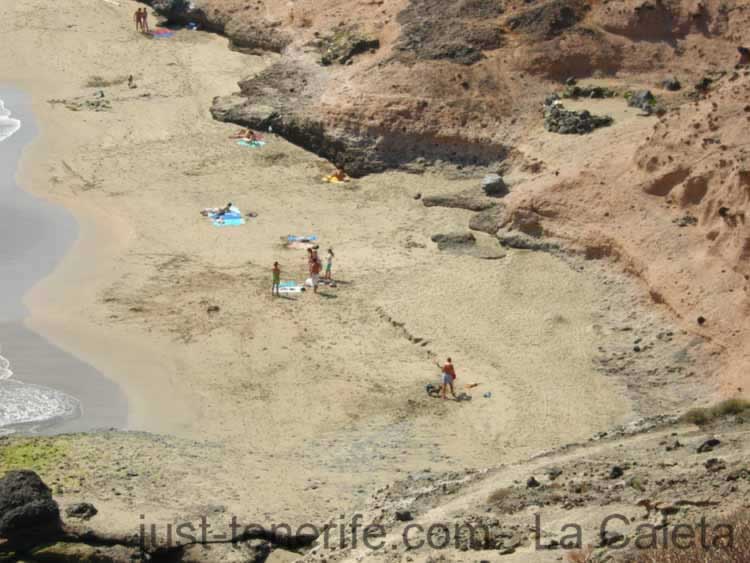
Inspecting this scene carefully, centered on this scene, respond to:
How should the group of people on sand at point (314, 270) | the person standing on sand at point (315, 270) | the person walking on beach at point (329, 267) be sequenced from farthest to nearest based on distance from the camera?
the person walking on beach at point (329, 267)
the person standing on sand at point (315, 270)
the group of people on sand at point (314, 270)

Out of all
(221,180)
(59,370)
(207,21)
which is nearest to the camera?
(59,370)

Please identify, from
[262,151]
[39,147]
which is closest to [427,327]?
[262,151]

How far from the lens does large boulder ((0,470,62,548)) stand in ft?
70.7

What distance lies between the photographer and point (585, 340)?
3200cm

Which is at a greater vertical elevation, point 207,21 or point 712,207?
point 712,207

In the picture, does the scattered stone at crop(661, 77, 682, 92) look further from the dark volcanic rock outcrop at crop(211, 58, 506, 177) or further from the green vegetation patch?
the green vegetation patch

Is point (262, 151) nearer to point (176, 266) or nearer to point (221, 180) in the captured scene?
point (221, 180)

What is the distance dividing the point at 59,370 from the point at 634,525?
15.2 meters

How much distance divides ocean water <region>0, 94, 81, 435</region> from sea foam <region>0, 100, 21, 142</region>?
3 cm

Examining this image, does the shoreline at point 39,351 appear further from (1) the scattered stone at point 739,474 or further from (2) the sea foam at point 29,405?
(1) the scattered stone at point 739,474

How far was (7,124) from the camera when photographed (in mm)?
45844

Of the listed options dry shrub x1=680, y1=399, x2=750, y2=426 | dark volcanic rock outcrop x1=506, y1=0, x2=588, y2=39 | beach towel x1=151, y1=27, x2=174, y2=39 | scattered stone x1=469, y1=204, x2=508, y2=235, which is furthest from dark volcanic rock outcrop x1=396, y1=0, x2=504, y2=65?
dry shrub x1=680, y1=399, x2=750, y2=426

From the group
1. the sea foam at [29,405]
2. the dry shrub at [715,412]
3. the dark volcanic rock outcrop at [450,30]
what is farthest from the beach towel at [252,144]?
the dry shrub at [715,412]

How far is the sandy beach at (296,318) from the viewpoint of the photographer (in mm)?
27625
